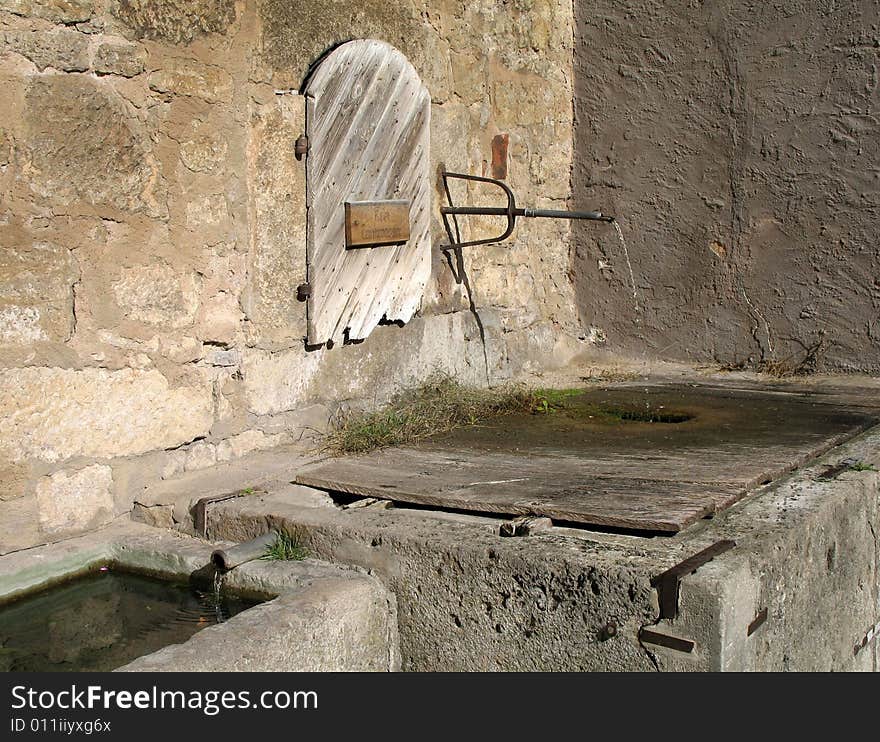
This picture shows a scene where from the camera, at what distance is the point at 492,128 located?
498 centimetres

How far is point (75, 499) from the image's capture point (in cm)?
312

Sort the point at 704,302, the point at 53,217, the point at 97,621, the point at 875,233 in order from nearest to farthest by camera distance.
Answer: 1. the point at 97,621
2. the point at 53,217
3. the point at 875,233
4. the point at 704,302

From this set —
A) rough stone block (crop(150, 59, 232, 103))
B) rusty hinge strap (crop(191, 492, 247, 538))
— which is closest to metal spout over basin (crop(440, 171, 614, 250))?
rough stone block (crop(150, 59, 232, 103))

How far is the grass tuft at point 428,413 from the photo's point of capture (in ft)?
12.5

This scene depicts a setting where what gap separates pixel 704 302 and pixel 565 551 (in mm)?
3015

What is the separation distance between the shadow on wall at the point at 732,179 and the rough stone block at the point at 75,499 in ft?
10.2

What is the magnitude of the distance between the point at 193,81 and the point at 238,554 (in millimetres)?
1491

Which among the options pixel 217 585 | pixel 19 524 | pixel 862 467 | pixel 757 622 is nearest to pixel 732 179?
pixel 862 467

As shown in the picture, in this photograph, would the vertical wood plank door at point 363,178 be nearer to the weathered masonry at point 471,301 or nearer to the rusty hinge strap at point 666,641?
the weathered masonry at point 471,301

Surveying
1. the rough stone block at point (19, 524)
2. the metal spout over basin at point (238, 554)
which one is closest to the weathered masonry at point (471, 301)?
the rough stone block at point (19, 524)

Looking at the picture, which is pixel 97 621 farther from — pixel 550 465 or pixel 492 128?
pixel 492 128

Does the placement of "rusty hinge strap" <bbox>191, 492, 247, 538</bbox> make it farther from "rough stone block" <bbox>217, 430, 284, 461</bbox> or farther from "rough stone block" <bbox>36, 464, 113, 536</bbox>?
"rough stone block" <bbox>217, 430, 284, 461</bbox>

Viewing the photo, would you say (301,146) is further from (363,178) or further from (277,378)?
(277,378)

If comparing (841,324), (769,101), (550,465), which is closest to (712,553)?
(550,465)
